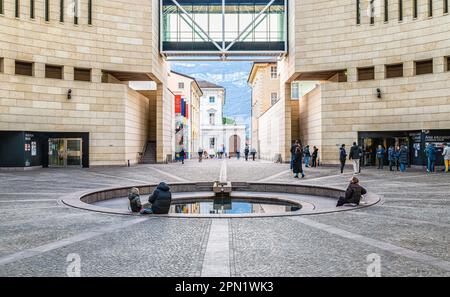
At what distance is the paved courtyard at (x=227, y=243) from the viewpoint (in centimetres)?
526

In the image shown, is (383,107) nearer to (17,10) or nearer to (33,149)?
(33,149)

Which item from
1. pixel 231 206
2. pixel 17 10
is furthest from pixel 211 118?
pixel 231 206

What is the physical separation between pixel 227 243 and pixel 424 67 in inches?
1000

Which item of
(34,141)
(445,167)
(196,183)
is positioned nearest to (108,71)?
(34,141)

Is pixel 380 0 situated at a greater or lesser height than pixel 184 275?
greater

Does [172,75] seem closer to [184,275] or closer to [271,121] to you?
[271,121]

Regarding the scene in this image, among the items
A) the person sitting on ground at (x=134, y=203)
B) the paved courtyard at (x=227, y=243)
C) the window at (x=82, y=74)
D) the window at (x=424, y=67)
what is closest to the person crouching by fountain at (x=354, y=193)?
the paved courtyard at (x=227, y=243)

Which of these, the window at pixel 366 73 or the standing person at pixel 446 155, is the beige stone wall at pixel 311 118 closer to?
the window at pixel 366 73

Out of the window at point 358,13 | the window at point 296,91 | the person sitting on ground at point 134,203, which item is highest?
the window at point 358,13

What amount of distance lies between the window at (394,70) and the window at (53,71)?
2431cm

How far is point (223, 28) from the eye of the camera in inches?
1331

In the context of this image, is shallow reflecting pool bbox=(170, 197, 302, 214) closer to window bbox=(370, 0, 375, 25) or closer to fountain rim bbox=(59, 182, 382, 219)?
fountain rim bbox=(59, 182, 382, 219)

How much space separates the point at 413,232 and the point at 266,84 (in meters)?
48.8

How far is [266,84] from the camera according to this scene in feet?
181
